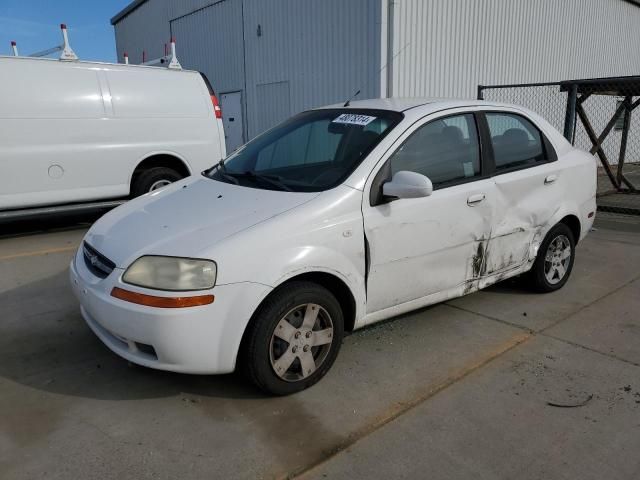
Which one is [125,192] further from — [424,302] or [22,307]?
[424,302]

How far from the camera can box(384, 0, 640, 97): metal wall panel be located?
31.9 ft

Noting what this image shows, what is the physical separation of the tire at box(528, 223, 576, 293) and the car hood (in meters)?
2.31

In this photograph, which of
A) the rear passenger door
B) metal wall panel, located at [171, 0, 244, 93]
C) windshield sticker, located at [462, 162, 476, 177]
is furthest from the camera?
metal wall panel, located at [171, 0, 244, 93]

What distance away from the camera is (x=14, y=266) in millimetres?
5379

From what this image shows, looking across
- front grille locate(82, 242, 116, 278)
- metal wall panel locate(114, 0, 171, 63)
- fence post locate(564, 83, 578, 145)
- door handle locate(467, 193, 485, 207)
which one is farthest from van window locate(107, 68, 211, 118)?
metal wall panel locate(114, 0, 171, 63)

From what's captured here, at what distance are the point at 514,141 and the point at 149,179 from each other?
4837 mm

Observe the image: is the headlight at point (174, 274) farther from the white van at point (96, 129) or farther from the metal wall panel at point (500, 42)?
the metal wall panel at point (500, 42)

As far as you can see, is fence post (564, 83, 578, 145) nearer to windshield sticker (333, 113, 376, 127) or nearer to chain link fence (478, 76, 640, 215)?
chain link fence (478, 76, 640, 215)

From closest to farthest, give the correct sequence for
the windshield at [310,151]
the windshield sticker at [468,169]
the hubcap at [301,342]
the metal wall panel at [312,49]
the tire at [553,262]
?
the hubcap at [301,342]
the windshield at [310,151]
the windshield sticker at [468,169]
the tire at [553,262]
the metal wall panel at [312,49]

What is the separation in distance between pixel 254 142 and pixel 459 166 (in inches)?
62.4

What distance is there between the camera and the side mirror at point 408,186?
298 cm

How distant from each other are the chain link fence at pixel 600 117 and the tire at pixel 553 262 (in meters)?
3.92

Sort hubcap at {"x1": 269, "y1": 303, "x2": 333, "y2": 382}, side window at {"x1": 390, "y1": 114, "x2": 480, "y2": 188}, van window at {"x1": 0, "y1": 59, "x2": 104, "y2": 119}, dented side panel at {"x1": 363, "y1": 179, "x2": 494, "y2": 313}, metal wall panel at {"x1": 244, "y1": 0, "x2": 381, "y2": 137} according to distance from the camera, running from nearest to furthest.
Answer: hubcap at {"x1": 269, "y1": 303, "x2": 333, "y2": 382} → dented side panel at {"x1": 363, "y1": 179, "x2": 494, "y2": 313} → side window at {"x1": 390, "y1": 114, "x2": 480, "y2": 188} → van window at {"x1": 0, "y1": 59, "x2": 104, "y2": 119} → metal wall panel at {"x1": 244, "y1": 0, "x2": 381, "y2": 137}

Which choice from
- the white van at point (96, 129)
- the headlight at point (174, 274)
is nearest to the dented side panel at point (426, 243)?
the headlight at point (174, 274)
